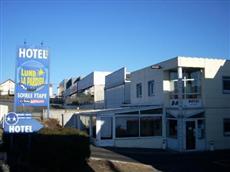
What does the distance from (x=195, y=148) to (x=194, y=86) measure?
4254 millimetres

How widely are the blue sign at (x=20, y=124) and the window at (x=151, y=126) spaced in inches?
560

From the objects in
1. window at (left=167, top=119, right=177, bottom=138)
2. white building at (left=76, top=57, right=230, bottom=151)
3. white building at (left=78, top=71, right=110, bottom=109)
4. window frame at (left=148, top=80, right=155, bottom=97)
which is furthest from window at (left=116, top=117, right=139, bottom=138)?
white building at (left=78, top=71, right=110, bottom=109)

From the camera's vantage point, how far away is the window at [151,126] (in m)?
27.8

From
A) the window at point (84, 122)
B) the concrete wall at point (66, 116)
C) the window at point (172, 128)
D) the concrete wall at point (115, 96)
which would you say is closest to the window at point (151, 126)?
the window at point (172, 128)

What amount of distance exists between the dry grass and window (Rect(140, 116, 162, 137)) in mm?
9369

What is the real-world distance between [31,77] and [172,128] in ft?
46.2

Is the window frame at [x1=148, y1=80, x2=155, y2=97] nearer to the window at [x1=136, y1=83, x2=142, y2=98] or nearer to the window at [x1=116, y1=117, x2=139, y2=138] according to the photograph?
the window at [x1=136, y1=83, x2=142, y2=98]

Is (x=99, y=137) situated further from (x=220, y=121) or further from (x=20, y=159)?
(x=20, y=159)

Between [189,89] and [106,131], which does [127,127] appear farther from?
[189,89]

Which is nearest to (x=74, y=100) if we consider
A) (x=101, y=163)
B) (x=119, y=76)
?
(x=119, y=76)

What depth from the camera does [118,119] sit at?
27422 millimetres

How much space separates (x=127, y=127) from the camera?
2747 cm

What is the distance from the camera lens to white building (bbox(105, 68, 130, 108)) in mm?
36562

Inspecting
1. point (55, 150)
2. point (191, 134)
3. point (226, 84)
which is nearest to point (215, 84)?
point (226, 84)
